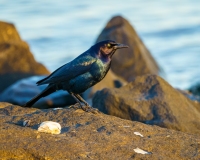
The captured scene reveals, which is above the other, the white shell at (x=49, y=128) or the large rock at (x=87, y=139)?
the white shell at (x=49, y=128)

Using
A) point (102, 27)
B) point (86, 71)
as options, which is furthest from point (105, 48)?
point (102, 27)

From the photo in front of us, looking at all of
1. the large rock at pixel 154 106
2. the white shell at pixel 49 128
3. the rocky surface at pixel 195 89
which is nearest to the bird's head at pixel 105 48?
the large rock at pixel 154 106

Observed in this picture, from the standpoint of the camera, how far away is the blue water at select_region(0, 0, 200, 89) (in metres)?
17.0

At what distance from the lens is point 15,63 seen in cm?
1250

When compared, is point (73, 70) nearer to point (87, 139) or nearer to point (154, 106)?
point (154, 106)

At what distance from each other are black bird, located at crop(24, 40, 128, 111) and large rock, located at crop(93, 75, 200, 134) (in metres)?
0.70

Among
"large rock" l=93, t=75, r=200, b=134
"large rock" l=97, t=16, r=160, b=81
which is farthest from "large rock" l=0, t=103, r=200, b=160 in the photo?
"large rock" l=97, t=16, r=160, b=81

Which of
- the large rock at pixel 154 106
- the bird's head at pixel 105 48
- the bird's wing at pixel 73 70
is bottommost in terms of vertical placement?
the large rock at pixel 154 106

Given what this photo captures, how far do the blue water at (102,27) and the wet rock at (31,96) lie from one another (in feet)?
14.6

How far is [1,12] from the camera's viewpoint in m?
22.9

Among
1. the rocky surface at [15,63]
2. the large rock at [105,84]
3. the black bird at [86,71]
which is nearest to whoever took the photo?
the black bird at [86,71]

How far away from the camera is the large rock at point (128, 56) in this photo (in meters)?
13.0

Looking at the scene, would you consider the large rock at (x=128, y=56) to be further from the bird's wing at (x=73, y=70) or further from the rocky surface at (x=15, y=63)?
the bird's wing at (x=73, y=70)

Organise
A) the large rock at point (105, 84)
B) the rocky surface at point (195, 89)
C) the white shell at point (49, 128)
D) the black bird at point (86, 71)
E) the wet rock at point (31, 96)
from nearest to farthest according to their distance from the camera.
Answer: the white shell at point (49, 128), the black bird at point (86, 71), the large rock at point (105, 84), the wet rock at point (31, 96), the rocky surface at point (195, 89)
